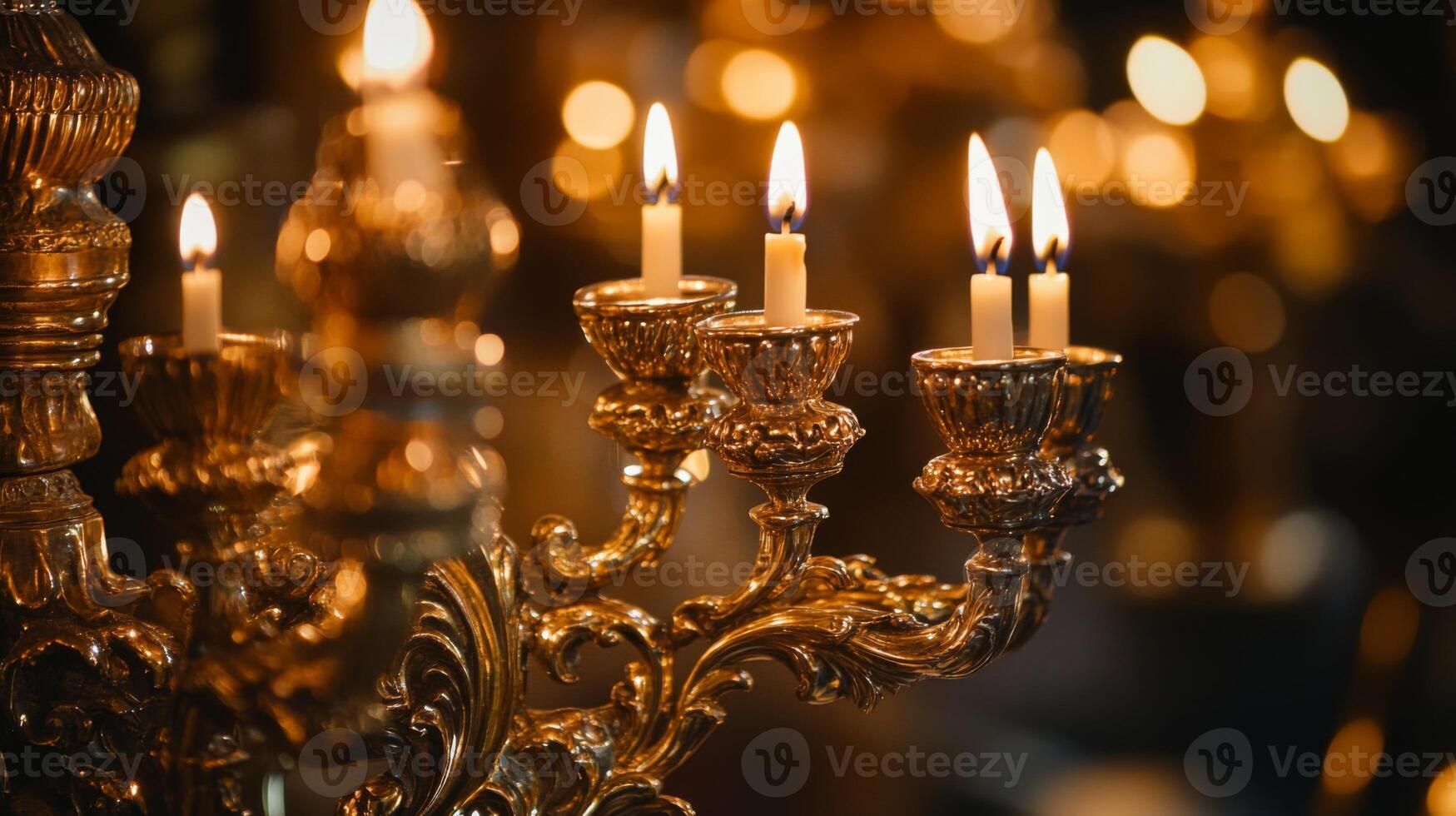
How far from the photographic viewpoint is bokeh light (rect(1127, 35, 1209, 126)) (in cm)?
162

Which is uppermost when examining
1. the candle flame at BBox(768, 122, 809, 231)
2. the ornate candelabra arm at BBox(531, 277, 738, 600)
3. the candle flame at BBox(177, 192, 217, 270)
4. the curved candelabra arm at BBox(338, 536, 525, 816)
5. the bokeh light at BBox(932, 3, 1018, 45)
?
the bokeh light at BBox(932, 3, 1018, 45)

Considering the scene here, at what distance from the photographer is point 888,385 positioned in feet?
5.47

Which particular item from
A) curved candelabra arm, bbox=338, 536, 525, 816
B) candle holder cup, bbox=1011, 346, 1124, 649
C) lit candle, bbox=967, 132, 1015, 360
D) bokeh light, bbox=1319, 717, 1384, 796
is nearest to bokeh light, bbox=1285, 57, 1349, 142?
bokeh light, bbox=1319, 717, 1384, 796

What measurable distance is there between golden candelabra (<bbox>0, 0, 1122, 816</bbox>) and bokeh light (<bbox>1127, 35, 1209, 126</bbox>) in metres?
0.91

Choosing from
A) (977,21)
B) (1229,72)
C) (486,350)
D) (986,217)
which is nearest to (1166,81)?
(1229,72)

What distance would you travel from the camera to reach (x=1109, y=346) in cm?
170

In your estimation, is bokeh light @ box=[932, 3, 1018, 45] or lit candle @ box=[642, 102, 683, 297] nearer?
lit candle @ box=[642, 102, 683, 297]

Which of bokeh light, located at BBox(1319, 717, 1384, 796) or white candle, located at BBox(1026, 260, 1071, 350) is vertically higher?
white candle, located at BBox(1026, 260, 1071, 350)

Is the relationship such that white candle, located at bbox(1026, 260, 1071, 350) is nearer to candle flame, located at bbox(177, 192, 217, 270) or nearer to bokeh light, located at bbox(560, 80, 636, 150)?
candle flame, located at bbox(177, 192, 217, 270)

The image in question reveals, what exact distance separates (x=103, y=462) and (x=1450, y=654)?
1.41 metres

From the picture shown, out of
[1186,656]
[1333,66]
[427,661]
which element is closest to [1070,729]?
[1186,656]

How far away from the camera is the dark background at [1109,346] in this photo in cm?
159

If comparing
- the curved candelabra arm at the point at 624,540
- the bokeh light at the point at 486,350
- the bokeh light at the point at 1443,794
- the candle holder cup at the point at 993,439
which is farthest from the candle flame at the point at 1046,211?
the bokeh light at the point at 1443,794

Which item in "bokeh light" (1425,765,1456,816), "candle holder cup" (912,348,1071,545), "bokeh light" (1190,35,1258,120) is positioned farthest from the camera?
"bokeh light" (1190,35,1258,120)
